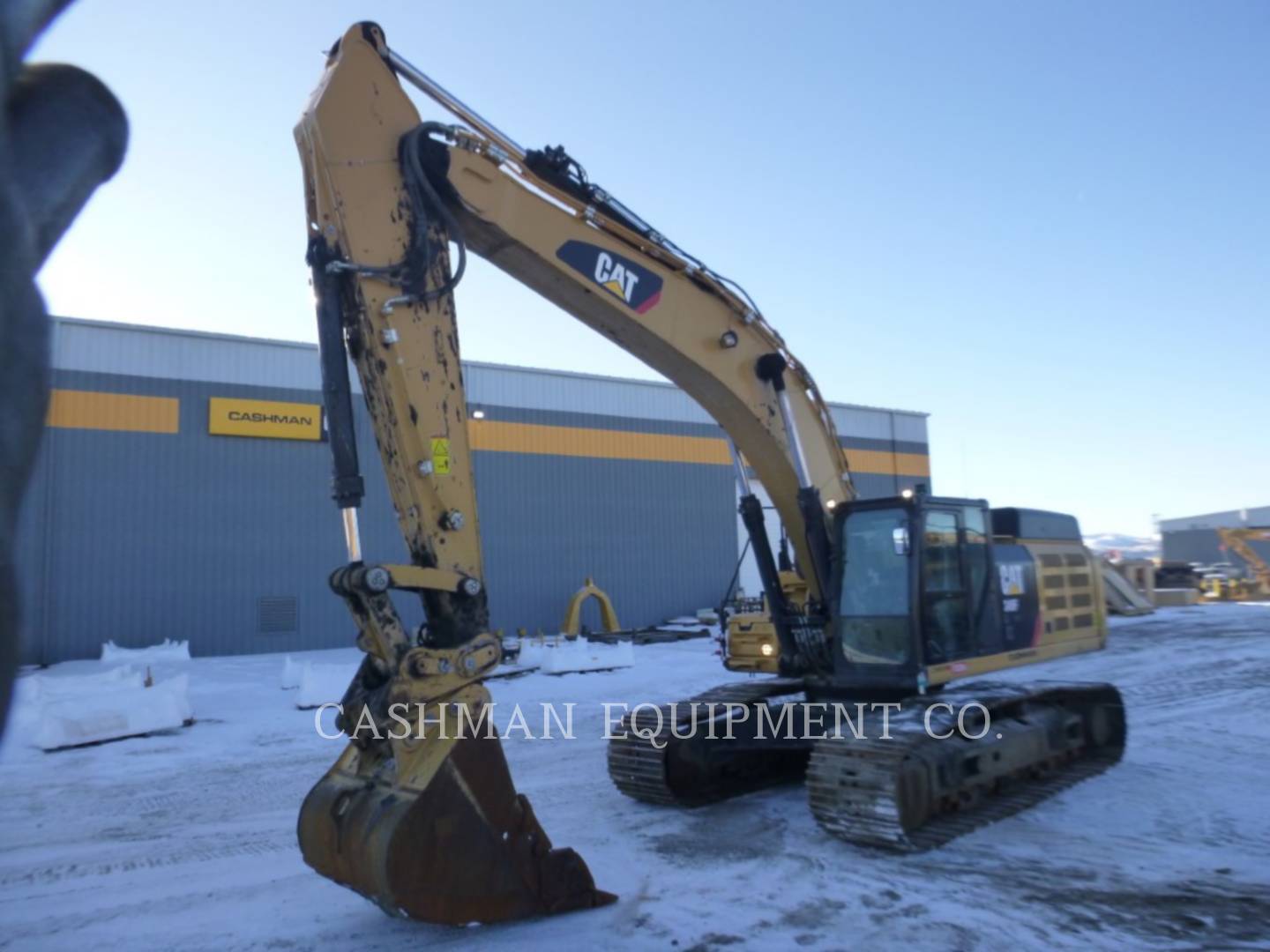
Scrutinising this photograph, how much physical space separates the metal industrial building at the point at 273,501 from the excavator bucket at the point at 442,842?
13.5 meters

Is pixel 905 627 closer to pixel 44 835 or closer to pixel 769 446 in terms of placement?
pixel 769 446

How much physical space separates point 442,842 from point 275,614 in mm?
17085

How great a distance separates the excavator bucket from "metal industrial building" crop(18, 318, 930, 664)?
44.3ft

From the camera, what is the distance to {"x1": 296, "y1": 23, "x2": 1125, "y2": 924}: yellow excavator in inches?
183

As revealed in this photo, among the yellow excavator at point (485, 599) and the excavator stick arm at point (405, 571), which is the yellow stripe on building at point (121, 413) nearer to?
the yellow excavator at point (485, 599)

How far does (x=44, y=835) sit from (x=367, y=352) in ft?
14.8

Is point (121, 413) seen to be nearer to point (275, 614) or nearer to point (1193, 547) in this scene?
point (275, 614)

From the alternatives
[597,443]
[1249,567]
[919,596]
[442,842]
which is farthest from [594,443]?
[1249,567]

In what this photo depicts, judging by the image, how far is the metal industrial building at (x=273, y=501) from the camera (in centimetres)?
1867

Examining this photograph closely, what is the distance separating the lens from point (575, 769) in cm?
866

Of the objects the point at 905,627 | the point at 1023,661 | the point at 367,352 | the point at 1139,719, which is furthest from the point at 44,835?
the point at 1139,719

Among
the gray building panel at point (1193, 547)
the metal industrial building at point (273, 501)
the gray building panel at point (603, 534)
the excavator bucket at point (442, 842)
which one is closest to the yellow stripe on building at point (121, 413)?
the metal industrial building at point (273, 501)

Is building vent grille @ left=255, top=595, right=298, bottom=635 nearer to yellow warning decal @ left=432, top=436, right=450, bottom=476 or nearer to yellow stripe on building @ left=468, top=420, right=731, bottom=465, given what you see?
yellow stripe on building @ left=468, top=420, right=731, bottom=465

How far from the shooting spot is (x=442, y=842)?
4.47m
